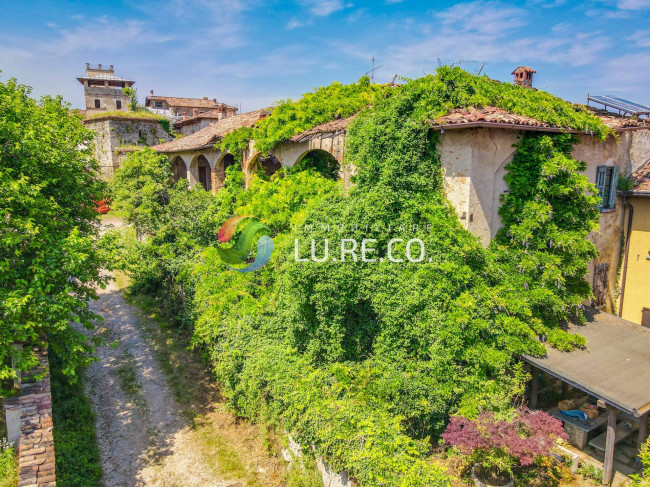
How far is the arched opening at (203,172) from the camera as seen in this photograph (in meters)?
28.3

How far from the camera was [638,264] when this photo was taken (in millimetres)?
15156

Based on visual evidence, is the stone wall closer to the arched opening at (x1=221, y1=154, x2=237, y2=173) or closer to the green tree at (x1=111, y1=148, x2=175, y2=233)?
the green tree at (x1=111, y1=148, x2=175, y2=233)

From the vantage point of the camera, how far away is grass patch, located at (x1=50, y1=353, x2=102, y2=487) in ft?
33.4

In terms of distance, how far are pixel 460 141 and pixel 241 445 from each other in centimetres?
977

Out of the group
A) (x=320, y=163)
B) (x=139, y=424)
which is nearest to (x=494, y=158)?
(x=320, y=163)

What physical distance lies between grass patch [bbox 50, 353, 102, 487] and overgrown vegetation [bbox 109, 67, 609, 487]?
3.65 metres

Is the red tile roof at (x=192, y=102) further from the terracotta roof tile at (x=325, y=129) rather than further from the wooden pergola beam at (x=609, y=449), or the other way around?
the wooden pergola beam at (x=609, y=449)

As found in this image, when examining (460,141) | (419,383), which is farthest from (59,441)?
(460,141)

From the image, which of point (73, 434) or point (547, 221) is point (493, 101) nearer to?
point (547, 221)

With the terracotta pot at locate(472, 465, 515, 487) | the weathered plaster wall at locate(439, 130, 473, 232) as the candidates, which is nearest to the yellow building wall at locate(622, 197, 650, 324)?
the weathered plaster wall at locate(439, 130, 473, 232)

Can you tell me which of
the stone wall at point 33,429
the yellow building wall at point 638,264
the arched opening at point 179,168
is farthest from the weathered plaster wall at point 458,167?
the arched opening at point 179,168

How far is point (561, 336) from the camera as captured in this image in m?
11.0

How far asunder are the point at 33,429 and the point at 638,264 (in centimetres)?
1833

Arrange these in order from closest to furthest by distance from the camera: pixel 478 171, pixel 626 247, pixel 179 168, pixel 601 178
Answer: pixel 478 171
pixel 601 178
pixel 626 247
pixel 179 168
